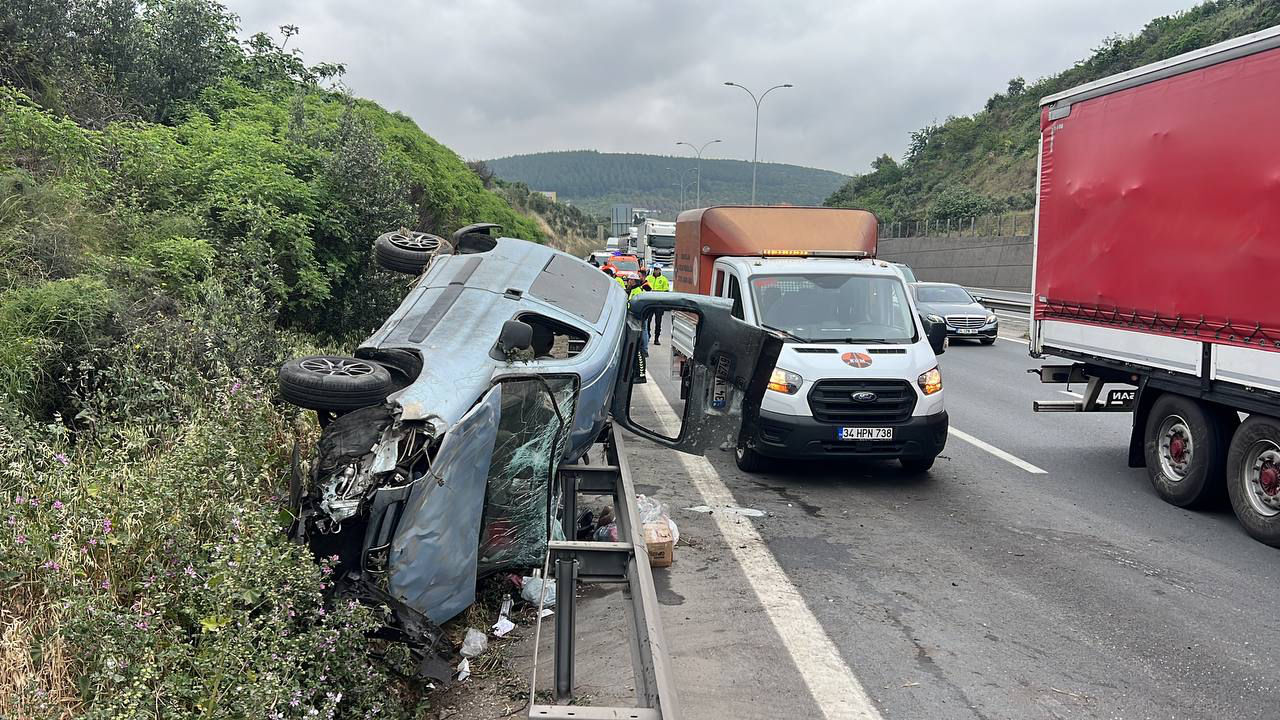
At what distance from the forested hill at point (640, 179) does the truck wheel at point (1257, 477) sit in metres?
116

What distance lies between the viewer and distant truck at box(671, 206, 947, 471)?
27.3ft

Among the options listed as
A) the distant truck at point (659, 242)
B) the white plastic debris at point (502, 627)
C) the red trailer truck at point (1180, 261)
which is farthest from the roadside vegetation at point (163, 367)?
the distant truck at point (659, 242)

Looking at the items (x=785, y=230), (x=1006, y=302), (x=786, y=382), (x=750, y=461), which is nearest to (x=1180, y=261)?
(x=786, y=382)

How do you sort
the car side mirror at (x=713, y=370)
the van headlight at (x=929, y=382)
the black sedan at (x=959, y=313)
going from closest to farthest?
1. the car side mirror at (x=713, y=370)
2. the van headlight at (x=929, y=382)
3. the black sedan at (x=959, y=313)

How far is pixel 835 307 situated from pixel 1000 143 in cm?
6165

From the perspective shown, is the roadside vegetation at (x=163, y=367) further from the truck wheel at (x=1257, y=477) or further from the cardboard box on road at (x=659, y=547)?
the truck wheel at (x=1257, y=477)

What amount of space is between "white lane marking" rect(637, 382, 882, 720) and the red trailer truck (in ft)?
12.3

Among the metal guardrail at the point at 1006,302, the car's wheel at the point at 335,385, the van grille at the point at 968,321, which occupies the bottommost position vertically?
the car's wheel at the point at 335,385

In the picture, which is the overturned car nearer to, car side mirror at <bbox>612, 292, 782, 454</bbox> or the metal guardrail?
car side mirror at <bbox>612, 292, 782, 454</bbox>

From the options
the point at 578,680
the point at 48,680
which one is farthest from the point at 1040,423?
the point at 48,680

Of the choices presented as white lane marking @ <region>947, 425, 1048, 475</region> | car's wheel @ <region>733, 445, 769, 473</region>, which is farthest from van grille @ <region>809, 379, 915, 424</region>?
white lane marking @ <region>947, 425, 1048, 475</region>

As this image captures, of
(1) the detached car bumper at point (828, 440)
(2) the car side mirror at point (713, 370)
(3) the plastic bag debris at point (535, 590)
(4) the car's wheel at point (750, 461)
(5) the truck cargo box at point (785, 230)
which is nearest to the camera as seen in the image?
(3) the plastic bag debris at point (535, 590)

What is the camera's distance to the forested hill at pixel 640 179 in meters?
137

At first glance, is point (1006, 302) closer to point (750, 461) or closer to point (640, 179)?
point (750, 461)
